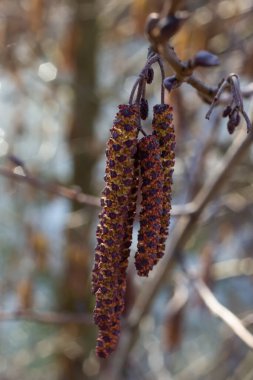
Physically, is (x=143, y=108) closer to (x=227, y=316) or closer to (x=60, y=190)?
(x=227, y=316)

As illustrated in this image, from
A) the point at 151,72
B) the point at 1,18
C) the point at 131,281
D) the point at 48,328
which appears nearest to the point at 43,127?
the point at 1,18

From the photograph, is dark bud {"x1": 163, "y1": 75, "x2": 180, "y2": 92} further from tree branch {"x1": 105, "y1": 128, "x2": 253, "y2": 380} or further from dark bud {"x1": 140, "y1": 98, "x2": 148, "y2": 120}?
tree branch {"x1": 105, "y1": 128, "x2": 253, "y2": 380}

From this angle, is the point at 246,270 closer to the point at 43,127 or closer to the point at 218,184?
the point at 218,184

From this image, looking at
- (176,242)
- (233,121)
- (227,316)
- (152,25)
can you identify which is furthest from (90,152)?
(152,25)

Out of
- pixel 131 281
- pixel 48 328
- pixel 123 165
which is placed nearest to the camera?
pixel 123 165

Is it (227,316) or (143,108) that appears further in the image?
(227,316)

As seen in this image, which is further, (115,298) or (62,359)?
(62,359)

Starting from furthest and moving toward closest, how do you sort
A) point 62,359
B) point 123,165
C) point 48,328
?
point 48,328 < point 62,359 < point 123,165
